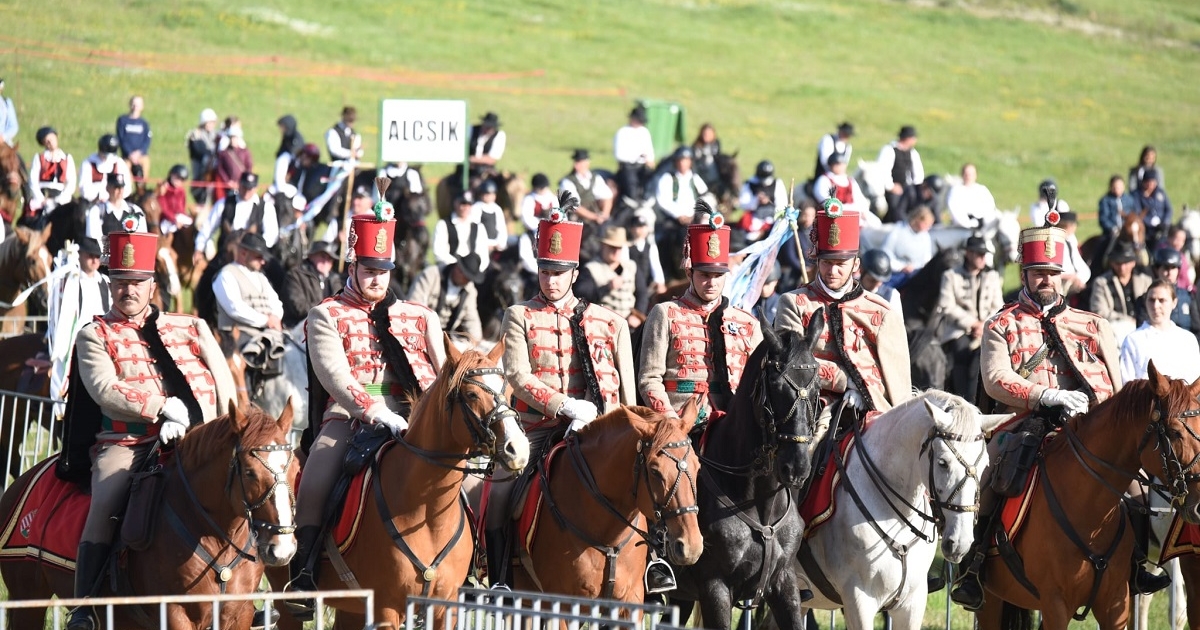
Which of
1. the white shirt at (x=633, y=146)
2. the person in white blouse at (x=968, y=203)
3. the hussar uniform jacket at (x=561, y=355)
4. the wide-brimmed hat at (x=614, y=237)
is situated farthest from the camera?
the white shirt at (x=633, y=146)

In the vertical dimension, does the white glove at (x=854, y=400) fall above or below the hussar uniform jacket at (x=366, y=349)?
below

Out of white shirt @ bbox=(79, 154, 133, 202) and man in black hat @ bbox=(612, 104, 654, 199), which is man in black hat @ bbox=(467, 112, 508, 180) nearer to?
man in black hat @ bbox=(612, 104, 654, 199)

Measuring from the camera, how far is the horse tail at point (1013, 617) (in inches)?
456

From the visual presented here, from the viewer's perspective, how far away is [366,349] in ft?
34.8

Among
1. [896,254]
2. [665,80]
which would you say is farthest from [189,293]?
[665,80]

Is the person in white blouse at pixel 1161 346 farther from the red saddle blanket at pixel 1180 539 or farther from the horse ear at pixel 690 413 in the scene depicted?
the horse ear at pixel 690 413

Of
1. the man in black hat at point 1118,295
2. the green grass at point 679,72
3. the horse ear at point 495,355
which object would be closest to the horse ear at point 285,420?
the horse ear at point 495,355

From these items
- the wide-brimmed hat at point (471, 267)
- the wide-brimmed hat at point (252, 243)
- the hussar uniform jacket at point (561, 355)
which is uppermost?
the wide-brimmed hat at point (252, 243)

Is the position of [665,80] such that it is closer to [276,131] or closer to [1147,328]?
[276,131]

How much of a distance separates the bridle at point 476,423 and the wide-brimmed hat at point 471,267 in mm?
9970

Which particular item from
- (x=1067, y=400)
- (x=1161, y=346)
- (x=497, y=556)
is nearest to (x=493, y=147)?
(x=1161, y=346)

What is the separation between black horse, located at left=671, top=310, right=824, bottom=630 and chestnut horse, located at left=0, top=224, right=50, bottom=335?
11.6 m

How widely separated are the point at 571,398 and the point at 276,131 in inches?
1173

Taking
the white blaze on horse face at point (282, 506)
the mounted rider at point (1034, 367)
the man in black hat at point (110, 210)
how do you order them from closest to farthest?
the white blaze on horse face at point (282, 506) → the mounted rider at point (1034, 367) → the man in black hat at point (110, 210)
